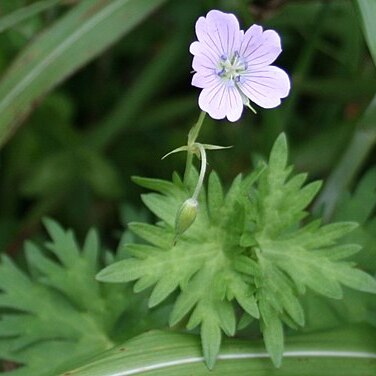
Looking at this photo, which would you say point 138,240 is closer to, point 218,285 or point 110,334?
point 110,334

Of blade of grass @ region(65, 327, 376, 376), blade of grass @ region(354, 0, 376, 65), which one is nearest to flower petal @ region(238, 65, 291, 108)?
blade of grass @ region(354, 0, 376, 65)

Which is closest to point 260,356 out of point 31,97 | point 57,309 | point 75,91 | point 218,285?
point 218,285

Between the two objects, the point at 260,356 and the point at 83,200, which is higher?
the point at 83,200

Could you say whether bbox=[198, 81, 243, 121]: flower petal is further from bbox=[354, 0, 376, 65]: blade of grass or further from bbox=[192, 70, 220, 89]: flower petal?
bbox=[354, 0, 376, 65]: blade of grass

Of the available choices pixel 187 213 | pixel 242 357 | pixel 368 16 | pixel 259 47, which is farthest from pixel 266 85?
pixel 242 357

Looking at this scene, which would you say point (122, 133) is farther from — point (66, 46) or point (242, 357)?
point (242, 357)

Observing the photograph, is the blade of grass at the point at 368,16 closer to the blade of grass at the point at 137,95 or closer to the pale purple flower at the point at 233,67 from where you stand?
the pale purple flower at the point at 233,67
